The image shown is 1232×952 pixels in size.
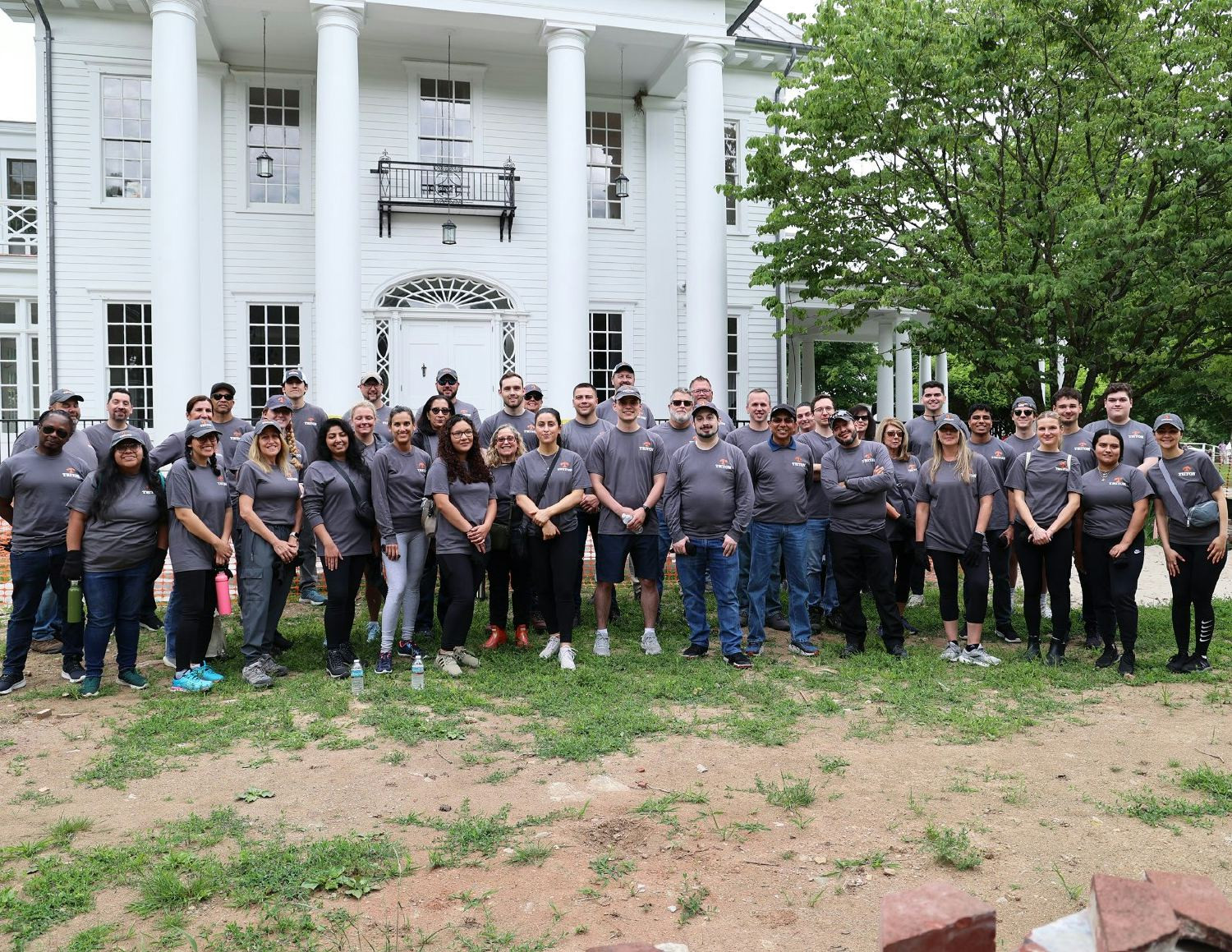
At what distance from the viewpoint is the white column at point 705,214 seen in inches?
660

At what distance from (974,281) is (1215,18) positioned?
4.45 metres

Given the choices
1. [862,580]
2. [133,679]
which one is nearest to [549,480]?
[862,580]

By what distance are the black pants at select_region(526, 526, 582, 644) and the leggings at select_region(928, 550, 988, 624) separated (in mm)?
2903

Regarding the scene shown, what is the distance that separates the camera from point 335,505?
743 centimetres

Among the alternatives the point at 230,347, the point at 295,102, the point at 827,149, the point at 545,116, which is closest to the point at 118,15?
the point at 295,102

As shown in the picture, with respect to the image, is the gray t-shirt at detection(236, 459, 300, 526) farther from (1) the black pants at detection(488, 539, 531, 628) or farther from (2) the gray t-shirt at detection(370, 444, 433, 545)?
(1) the black pants at detection(488, 539, 531, 628)

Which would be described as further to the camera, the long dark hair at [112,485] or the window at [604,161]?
the window at [604,161]

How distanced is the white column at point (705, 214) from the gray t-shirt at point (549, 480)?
29.8ft

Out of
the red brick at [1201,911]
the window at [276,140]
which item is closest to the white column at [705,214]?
the window at [276,140]

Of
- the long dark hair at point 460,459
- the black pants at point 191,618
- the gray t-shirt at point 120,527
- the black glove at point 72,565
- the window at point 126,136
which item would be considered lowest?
the black pants at point 191,618

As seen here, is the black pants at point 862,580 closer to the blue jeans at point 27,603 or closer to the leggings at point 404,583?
the leggings at point 404,583

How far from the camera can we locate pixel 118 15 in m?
16.3

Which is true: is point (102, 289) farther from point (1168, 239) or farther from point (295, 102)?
point (1168, 239)

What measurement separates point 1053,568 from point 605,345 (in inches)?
465
